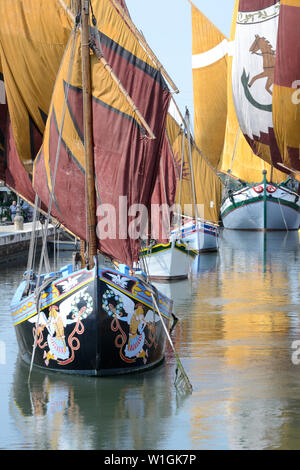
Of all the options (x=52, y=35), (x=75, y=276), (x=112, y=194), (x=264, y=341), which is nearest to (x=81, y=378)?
(x=75, y=276)

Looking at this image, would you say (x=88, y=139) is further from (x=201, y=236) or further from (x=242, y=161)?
(x=242, y=161)

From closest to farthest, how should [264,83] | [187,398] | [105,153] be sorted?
[187,398], [105,153], [264,83]

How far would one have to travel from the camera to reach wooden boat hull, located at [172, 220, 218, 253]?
35.5 meters

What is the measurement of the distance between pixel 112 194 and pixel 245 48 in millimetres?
11492

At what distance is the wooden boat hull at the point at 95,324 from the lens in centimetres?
1368

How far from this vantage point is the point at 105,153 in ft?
49.0

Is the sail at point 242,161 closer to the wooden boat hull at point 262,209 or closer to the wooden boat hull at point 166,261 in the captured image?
the wooden boat hull at point 262,209

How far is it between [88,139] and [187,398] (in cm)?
426

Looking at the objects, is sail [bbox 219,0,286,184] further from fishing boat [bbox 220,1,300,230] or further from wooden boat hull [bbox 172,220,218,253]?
fishing boat [bbox 220,1,300,230]

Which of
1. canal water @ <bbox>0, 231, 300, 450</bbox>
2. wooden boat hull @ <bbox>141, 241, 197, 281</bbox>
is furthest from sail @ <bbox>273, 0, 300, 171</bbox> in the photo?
wooden boat hull @ <bbox>141, 241, 197, 281</bbox>

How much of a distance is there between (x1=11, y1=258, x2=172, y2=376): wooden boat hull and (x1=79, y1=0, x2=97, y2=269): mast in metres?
0.73

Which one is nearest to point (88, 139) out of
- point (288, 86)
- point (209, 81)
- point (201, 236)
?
point (288, 86)

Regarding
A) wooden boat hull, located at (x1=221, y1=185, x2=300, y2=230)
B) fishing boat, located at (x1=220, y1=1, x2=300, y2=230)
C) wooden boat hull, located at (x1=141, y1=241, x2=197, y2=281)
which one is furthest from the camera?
wooden boat hull, located at (x1=221, y1=185, x2=300, y2=230)

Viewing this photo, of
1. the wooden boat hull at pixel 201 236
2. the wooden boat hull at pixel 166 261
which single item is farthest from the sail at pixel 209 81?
the wooden boat hull at pixel 166 261
